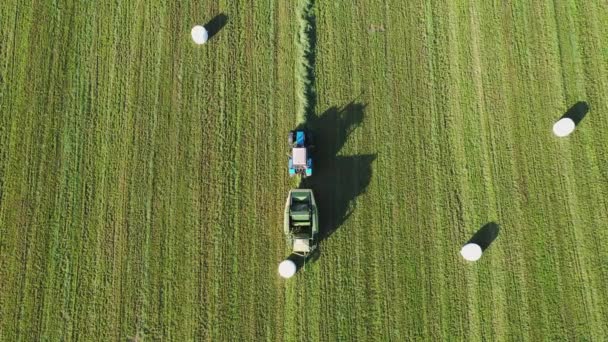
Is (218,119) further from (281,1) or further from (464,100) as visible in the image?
(464,100)

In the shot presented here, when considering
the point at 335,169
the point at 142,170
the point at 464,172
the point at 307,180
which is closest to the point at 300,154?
the point at 307,180

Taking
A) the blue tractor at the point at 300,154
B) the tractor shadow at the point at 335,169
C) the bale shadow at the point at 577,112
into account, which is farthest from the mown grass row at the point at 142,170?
the bale shadow at the point at 577,112

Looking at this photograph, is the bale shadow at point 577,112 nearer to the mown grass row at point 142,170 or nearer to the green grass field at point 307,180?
the green grass field at point 307,180

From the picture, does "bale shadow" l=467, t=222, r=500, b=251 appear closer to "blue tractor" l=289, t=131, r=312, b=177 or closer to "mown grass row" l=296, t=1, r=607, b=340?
"mown grass row" l=296, t=1, r=607, b=340

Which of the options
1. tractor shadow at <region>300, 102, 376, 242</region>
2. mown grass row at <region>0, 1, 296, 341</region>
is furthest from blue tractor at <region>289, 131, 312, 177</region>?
mown grass row at <region>0, 1, 296, 341</region>

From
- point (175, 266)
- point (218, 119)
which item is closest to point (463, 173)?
point (218, 119)

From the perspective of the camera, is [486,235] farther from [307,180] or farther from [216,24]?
[216,24]
